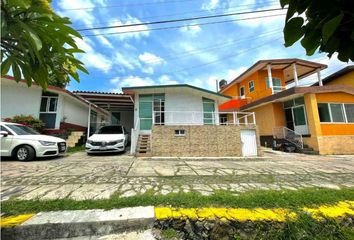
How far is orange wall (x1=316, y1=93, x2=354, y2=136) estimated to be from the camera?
515 inches

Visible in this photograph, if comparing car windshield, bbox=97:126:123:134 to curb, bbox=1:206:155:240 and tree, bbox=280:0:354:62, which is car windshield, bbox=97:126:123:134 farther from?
tree, bbox=280:0:354:62

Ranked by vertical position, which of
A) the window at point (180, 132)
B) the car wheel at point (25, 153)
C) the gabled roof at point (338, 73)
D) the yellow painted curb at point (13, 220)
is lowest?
the yellow painted curb at point (13, 220)

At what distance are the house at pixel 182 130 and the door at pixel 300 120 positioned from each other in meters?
5.10

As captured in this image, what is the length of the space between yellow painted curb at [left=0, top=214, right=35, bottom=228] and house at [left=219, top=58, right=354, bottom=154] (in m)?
15.3

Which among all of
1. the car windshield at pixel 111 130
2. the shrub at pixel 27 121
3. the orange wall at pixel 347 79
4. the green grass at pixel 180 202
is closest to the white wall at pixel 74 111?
the shrub at pixel 27 121

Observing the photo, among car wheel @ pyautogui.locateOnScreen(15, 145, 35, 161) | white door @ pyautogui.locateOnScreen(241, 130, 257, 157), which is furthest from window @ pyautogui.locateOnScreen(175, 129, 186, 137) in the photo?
car wheel @ pyautogui.locateOnScreen(15, 145, 35, 161)

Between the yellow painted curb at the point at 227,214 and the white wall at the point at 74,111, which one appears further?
the white wall at the point at 74,111

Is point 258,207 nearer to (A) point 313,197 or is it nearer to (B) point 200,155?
(A) point 313,197

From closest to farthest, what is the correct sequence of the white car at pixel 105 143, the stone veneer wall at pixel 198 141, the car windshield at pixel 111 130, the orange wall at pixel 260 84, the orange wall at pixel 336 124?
the white car at pixel 105 143 → the stone veneer wall at pixel 198 141 → the car windshield at pixel 111 130 → the orange wall at pixel 336 124 → the orange wall at pixel 260 84

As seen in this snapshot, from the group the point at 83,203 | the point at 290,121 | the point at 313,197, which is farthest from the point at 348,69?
the point at 83,203

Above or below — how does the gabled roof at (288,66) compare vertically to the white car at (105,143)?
above

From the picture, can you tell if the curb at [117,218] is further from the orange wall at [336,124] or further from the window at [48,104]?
the window at [48,104]

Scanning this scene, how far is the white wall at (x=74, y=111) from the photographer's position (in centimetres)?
1511

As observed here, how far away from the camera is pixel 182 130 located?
11117mm
